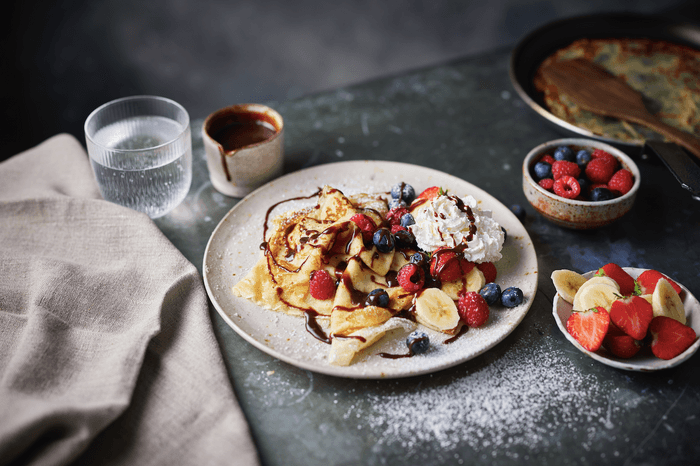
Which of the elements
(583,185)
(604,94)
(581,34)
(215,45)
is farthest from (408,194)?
(215,45)

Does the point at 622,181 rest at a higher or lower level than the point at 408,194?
higher

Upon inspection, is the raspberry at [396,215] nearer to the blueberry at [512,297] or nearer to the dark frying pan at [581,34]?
the blueberry at [512,297]

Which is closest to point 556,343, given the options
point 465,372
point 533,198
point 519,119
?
point 465,372

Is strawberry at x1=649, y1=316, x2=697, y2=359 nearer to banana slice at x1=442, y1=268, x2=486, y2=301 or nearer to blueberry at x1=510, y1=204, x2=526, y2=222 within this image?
banana slice at x1=442, y1=268, x2=486, y2=301

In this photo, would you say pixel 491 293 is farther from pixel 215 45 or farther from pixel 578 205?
pixel 215 45

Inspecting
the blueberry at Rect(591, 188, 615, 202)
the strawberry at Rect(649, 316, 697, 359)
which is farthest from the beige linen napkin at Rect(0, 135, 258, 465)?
the blueberry at Rect(591, 188, 615, 202)

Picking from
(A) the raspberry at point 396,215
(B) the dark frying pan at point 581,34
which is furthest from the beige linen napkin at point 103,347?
(B) the dark frying pan at point 581,34
